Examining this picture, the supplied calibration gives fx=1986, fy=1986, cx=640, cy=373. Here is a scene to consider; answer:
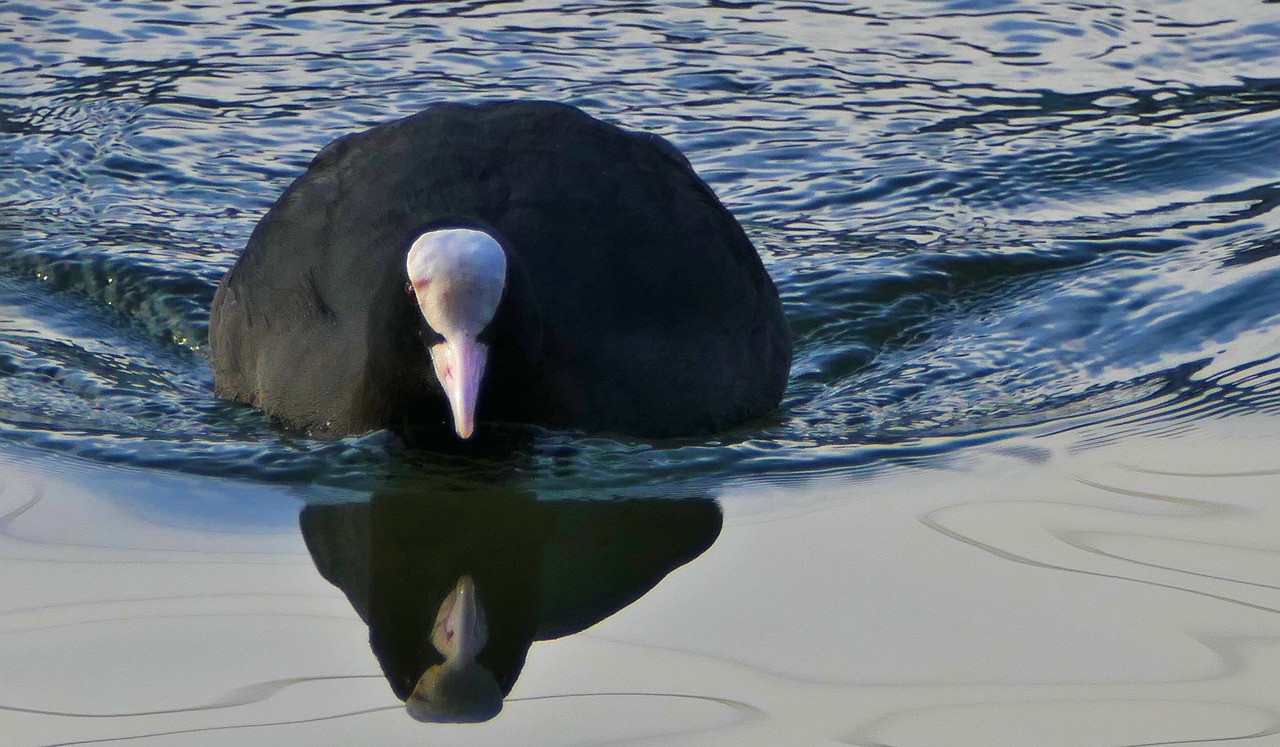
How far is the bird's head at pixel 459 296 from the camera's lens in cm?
445

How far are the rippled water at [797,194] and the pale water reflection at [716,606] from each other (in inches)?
9.3

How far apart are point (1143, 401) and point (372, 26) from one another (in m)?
4.73

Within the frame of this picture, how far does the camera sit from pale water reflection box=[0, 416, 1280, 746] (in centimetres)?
350

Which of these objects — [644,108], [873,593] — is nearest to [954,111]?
[644,108]

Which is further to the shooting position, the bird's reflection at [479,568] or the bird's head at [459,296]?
the bird's head at [459,296]

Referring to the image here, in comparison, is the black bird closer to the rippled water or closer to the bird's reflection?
the rippled water

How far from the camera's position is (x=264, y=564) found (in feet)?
13.7

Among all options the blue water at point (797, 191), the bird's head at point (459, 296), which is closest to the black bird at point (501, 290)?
the bird's head at point (459, 296)

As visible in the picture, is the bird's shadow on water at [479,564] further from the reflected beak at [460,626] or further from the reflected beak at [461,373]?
the reflected beak at [461,373]

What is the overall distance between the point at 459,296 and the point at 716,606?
97 cm

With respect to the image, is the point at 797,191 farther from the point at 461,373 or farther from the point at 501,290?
the point at 461,373

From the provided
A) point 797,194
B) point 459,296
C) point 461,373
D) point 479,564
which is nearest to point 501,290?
point 459,296

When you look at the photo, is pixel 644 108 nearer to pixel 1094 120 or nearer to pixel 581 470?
pixel 1094 120

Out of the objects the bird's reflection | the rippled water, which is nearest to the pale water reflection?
the bird's reflection
